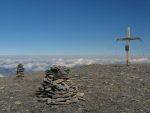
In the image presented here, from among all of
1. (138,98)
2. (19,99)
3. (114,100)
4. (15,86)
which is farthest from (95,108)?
(15,86)

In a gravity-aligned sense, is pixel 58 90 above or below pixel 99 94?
above

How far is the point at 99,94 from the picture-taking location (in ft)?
100

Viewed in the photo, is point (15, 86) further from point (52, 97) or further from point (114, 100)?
point (114, 100)

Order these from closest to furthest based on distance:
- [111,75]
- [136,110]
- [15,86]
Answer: [136,110] < [15,86] < [111,75]

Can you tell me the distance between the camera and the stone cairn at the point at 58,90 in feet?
91.1

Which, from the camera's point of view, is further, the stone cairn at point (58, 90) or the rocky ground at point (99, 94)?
the stone cairn at point (58, 90)

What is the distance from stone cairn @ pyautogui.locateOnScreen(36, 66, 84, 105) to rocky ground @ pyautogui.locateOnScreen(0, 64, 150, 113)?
68 cm

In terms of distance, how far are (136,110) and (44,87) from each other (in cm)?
922

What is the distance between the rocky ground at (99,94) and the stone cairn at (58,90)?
0.68m

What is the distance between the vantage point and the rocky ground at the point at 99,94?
26.0 m

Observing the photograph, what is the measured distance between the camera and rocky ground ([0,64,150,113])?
26047 mm

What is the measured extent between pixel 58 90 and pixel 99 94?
4556 millimetres

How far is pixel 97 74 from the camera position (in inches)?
1671

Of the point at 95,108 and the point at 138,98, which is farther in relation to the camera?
the point at 138,98
